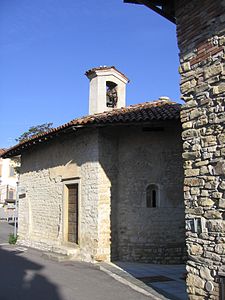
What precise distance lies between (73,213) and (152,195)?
9.18 feet

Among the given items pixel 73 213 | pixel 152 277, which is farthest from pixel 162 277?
pixel 73 213

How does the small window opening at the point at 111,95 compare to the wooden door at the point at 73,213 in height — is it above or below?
above

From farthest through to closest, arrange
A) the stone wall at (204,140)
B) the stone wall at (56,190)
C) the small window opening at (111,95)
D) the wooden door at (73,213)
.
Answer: the small window opening at (111,95), the wooden door at (73,213), the stone wall at (56,190), the stone wall at (204,140)

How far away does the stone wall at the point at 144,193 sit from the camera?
1034cm

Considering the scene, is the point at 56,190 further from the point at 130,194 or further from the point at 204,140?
the point at 204,140

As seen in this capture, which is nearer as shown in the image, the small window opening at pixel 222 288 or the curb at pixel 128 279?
the small window opening at pixel 222 288

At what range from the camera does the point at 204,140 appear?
18.7 feet

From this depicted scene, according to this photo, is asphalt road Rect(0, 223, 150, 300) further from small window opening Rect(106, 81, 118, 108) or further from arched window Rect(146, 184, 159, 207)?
small window opening Rect(106, 81, 118, 108)

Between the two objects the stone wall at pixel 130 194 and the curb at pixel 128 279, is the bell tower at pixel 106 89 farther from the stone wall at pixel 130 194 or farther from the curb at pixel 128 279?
the curb at pixel 128 279

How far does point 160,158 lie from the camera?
1063cm

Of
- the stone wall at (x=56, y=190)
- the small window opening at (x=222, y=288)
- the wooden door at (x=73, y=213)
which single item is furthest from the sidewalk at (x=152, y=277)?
the wooden door at (x=73, y=213)

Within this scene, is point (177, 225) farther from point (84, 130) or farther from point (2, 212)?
point (2, 212)

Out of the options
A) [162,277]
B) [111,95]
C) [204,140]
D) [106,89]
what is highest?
[106,89]

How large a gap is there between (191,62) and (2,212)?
31541 mm
